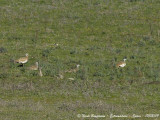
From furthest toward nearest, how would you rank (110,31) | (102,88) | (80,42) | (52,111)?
(110,31) < (80,42) < (102,88) < (52,111)

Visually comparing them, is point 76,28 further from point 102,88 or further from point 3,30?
point 102,88

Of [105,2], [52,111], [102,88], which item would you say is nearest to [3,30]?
[105,2]

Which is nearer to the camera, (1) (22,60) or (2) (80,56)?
(1) (22,60)

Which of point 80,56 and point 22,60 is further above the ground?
point 22,60

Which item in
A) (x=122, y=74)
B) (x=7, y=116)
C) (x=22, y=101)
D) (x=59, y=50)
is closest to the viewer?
(x=7, y=116)

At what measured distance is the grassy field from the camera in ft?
61.9

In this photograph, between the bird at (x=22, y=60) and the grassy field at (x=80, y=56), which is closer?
the grassy field at (x=80, y=56)

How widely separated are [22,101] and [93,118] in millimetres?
3881

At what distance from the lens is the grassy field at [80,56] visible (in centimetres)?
1888

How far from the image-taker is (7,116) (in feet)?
54.1

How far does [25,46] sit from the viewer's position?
31312 millimetres

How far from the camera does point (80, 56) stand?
29.2 meters

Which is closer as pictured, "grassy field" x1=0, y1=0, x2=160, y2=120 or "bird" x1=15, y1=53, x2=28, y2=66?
"grassy field" x1=0, y1=0, x2=160, y2=120

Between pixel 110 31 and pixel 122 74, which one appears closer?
pixel 122 74
